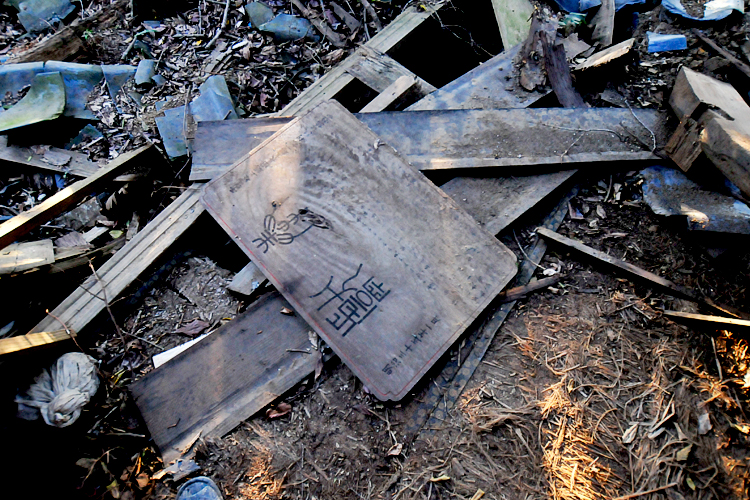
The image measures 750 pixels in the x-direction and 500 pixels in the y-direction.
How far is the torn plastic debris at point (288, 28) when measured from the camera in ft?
11.9

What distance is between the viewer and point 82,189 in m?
2.68

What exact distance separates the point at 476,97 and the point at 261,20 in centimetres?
208

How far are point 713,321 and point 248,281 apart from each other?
94.5 inches

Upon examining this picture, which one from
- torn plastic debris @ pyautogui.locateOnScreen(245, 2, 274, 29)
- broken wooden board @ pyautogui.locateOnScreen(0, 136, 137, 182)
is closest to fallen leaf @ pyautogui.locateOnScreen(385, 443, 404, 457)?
broken wooden board @ pyautogui.locateOnScreen(0, 136, 137, 182)

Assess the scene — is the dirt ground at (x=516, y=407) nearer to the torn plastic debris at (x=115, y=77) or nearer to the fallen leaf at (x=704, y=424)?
the fallen leaf at (x=704, y=424)

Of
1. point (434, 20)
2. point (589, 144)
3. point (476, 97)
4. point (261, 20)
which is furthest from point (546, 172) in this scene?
point (261, 20)

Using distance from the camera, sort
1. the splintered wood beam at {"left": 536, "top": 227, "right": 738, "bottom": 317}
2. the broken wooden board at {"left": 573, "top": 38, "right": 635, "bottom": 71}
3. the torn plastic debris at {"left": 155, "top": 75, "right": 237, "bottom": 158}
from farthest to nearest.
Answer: the torn plastic debris at {"left": 155, "top": 75, "right": 237, "bottom": 158}
the broken wooden board at {"left": 573, "top": 38, "right": 635, "bottom": 71}
the splintered wood beam at {"left": 536, "top": 227, "right": 738, "bottom": 317}

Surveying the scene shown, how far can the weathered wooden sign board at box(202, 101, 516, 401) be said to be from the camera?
2113 mm

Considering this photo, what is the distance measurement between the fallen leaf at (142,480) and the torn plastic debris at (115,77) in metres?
2.79

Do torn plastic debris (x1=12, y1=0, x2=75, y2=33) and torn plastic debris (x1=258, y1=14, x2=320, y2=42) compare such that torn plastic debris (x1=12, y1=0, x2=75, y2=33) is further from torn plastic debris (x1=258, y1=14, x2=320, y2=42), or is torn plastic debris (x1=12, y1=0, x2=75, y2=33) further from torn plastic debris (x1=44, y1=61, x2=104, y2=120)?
torn plastic debris (x1=258, y1=14, x2=320, y2=42)

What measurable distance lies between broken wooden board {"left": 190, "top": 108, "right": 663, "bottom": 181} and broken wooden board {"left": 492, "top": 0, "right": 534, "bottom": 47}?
91 centimetres

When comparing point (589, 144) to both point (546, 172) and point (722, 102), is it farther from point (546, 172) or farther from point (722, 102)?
point (722, 102)

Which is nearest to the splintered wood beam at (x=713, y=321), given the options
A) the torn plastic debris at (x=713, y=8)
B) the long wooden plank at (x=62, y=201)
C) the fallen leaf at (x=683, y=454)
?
the fallen leaf at (x=683, y=454)

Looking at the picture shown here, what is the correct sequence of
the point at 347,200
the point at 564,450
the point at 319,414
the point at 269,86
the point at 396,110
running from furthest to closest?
1. the point at 269,86
2. the point at 396,110
3. the point at 347,200
4. the point at 319,414
5. the point at 564,450
